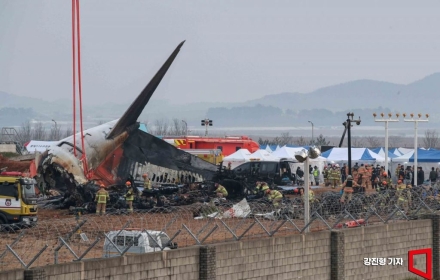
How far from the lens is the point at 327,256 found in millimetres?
25344

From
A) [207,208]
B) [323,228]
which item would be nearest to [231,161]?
[207,208]

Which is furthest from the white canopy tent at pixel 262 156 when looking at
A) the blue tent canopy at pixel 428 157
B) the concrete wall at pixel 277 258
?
the concrete wall at pixel 277 258

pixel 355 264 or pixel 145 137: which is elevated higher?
pixel 145 137

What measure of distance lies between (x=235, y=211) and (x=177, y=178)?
26713 millimetres

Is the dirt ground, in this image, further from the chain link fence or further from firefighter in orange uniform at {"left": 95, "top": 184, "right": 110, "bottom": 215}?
firefighter in orange uniform at {"left": 95, "top": 184, "right": 110, "bottom": 215}

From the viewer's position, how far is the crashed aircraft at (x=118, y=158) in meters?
50.3

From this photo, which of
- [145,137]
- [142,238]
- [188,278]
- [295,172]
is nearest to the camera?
[188,278]

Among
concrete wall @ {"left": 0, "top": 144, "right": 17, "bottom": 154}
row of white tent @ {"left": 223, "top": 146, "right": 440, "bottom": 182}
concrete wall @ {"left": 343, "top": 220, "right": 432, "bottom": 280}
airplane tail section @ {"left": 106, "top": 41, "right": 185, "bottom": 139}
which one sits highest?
airplane tail section @ {"left": 106, "top": 41, "right": 185, "bottom": 139}

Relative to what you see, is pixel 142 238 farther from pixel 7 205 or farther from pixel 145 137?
pixel 145 137

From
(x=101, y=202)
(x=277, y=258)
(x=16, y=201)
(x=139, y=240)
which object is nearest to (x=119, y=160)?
(x=101, y=202)

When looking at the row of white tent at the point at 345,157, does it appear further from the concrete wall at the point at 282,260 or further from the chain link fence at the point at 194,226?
the concrete wall at the point at 282,260

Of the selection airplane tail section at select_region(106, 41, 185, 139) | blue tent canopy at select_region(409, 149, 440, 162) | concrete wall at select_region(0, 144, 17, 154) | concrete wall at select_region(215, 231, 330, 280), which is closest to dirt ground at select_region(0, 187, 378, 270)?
concrete wall at select_region(215, 231, 330, 280)

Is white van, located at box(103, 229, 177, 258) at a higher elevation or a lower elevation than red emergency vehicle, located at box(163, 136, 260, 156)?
lower

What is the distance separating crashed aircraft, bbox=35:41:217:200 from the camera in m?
50.3
